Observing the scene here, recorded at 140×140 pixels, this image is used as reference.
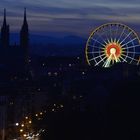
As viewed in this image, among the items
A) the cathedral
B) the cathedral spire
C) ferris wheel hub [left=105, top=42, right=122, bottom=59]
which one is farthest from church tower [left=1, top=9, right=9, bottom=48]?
ferris wheel hub [left=105, top=42, right=122, bottom=59]

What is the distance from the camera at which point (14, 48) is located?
8544cm

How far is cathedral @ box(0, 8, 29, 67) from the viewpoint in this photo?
3231 inches

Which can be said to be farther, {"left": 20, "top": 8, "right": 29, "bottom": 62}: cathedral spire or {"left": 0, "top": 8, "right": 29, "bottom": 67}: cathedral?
{"left": 20, "top": 8, "right": 29, "bottom": 62}: cathedral spire

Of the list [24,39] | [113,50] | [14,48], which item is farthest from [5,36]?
[113,50]

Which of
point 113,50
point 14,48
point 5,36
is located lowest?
point 113,50

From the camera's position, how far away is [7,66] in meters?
77.8

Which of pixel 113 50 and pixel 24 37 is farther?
pixel 24 37

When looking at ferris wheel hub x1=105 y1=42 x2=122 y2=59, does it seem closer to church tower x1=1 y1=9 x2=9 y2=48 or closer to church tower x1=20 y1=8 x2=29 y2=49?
church tower x1=20 y1=8 x2=29 y2=49

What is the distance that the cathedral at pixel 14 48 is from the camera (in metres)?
82.1

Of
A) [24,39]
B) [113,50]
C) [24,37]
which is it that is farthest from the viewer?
[24,39]

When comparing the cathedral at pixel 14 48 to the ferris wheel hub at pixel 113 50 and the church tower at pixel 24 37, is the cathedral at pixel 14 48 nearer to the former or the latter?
the church tower at pixel 24 37

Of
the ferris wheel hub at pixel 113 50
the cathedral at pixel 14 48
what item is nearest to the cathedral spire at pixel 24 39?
the cathedral at pixel 14 48

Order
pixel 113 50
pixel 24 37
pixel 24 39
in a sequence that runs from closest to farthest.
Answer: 1. pixel 113 50
2. pixel 24 37
3. pixel 24 39

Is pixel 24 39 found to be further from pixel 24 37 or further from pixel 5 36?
pixel 5 36
